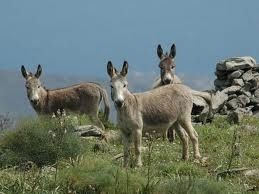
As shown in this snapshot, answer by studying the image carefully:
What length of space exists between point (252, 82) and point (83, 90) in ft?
25.4

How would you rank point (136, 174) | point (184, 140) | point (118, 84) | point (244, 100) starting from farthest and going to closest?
1. point (244, 100)
2. point (184, 140)
3. point (118, 84)
4. point (136, 174)

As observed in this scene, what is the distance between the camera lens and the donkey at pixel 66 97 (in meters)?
20.6

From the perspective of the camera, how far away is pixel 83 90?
21.5 m

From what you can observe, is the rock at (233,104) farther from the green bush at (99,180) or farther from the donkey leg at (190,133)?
the green bush at (99,180)

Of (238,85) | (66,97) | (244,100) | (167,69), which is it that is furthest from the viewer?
(238,85)

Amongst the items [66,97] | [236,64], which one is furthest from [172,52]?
[236,64]

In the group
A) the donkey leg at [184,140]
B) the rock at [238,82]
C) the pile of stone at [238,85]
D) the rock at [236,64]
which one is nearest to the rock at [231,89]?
the pile of stone at [238,85]

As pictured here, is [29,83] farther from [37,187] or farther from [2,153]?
[37,187]

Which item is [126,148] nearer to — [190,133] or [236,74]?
[190,133]

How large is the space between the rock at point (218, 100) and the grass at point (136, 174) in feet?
23.4

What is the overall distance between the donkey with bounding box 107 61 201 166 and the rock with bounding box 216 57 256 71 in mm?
11691

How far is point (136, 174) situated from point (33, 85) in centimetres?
890

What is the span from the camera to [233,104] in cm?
2528

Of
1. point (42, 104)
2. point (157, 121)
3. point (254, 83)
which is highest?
point (157, 121)
